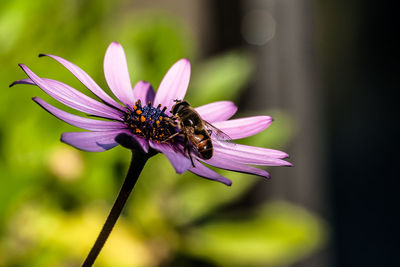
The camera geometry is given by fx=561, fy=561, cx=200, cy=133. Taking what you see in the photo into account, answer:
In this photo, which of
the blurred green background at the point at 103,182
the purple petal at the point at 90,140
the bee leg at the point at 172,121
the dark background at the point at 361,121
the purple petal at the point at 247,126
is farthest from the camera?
the dark background at the point at 361,121

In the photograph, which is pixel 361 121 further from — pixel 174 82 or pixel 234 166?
pixel 234 166

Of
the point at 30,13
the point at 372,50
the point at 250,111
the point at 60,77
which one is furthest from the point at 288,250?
the point at 372,50

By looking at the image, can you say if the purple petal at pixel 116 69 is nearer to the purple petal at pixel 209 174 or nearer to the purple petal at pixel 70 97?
the purple petal at pixel 70 97

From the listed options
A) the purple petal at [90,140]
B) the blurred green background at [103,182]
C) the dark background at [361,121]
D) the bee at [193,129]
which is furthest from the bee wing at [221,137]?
the dark background at [361,121]

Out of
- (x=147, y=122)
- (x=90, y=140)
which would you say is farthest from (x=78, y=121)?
(x=147, y=122)

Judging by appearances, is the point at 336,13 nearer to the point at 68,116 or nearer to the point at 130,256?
the point at 130,256

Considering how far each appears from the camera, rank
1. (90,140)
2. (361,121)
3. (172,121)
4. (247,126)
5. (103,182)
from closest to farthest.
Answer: (90,140) < (247,126) < (172,121) < (103,182) < (361,121)

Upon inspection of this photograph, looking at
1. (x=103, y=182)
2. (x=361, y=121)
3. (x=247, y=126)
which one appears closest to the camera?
(x=247, y=126)
